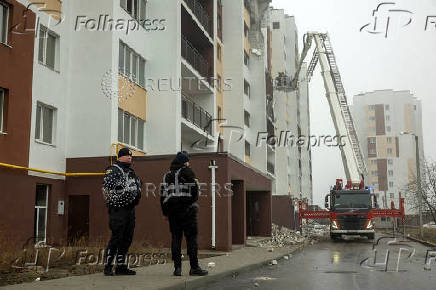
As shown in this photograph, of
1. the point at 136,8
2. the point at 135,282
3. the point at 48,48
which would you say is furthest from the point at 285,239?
the point at 135,282

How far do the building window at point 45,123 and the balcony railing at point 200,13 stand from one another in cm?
1054

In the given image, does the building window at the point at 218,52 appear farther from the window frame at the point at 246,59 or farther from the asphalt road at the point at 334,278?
the asphalt road at the point at 334,278

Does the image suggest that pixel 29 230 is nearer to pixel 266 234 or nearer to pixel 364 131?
pixel 266 234

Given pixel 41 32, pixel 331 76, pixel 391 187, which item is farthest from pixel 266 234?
pixel 391 187

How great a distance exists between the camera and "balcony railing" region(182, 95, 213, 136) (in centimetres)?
2577

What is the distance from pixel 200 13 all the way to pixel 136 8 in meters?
6.54

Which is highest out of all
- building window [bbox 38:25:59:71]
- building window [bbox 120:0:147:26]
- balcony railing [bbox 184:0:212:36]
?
balcony railing [bbox 184:0:212:36]

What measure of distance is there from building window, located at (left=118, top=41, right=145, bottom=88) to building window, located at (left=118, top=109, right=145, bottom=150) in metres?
1.63

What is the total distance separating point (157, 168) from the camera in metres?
18.2

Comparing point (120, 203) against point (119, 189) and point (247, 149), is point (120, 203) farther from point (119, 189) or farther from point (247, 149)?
point (247, 149)

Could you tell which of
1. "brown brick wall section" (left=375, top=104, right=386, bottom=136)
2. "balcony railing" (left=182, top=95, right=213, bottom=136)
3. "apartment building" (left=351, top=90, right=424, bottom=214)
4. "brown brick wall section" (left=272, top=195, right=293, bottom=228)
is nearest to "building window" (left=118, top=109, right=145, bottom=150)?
"balcony railing" (left=182, top=95, right=213, bottom=136)

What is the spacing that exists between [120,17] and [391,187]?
100002 millimetres

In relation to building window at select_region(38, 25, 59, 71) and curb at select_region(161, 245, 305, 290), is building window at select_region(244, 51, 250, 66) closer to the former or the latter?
building window at select_region(38, 25, 59, 71)

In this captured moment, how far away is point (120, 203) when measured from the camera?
812 cm
